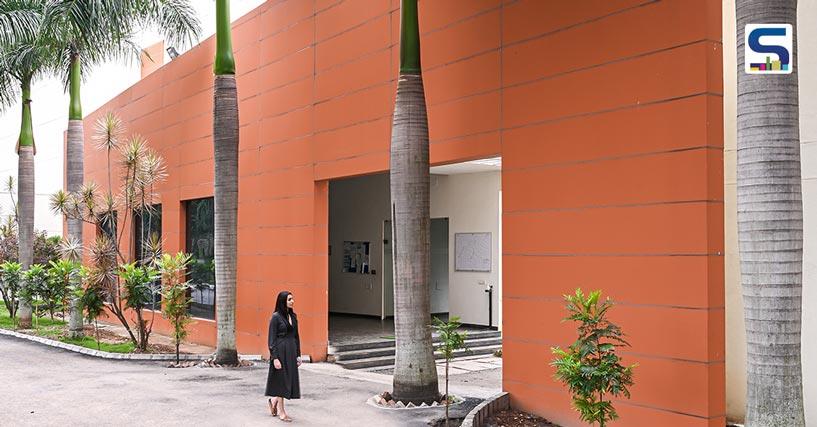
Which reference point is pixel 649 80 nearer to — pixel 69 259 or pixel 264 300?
pixel 264 300

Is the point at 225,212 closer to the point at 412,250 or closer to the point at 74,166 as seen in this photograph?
the point at 412,250

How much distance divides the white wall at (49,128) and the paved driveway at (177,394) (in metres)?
28.2

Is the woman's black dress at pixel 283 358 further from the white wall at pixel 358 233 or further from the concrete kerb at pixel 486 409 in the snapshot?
the white wall at pixel 358 233

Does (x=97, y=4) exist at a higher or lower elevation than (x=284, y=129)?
higher

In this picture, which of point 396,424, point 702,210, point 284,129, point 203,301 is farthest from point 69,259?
point 702,210

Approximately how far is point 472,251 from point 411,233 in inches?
349

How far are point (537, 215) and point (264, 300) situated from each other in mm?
7977

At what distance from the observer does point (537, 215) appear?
9570mm

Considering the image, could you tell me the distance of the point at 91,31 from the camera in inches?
623

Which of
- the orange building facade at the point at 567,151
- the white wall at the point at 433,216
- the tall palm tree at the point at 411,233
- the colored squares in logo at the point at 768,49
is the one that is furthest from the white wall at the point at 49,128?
the colored squares in logo at the point at 768,49

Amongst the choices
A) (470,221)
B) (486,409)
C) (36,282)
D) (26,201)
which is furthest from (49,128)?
(486,409)

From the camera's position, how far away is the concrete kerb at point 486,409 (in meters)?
8.80

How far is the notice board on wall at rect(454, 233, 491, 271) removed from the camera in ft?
60.4

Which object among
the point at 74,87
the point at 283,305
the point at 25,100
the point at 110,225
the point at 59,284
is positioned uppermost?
the point at 25,100
